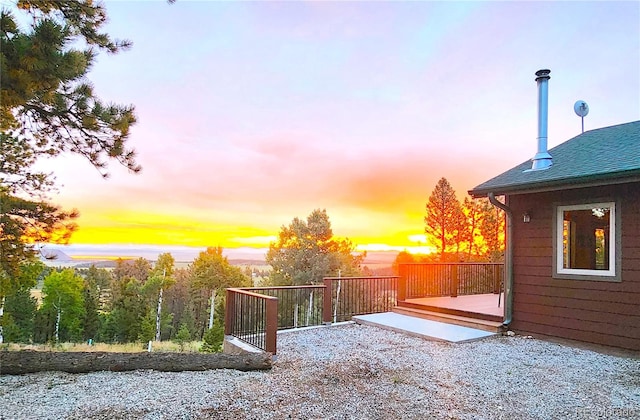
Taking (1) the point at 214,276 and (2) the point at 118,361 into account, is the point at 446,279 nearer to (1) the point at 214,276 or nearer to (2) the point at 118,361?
(2) the point at 118,361

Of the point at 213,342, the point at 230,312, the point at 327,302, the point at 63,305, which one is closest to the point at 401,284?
the point at 327,302

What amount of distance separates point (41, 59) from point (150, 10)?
12.6ft

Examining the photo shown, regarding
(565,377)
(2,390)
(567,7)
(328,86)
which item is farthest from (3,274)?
(567,7)

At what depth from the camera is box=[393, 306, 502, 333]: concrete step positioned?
6469mm

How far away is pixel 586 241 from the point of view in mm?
5668

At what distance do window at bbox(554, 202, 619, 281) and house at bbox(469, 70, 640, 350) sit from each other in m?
0.01

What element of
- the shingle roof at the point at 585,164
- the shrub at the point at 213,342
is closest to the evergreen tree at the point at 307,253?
the shrub at the point at 213,342

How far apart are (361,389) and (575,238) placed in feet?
13.9

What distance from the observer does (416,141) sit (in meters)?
10.8

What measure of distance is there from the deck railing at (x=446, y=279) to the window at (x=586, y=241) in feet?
10.4

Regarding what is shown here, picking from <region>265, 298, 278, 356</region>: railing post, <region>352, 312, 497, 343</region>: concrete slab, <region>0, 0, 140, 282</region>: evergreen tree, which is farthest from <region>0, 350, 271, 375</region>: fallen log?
<region>352, 312, 497, 343</region>: concrete slab

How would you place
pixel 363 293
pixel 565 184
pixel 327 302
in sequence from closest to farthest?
pixel 565 184 → pixel 327 302 → pixel 363 293

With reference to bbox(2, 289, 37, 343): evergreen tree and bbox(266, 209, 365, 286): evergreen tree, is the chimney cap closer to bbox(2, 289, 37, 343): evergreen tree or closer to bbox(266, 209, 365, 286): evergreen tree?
bbox(266, 209, 365, 286): evergreen tree

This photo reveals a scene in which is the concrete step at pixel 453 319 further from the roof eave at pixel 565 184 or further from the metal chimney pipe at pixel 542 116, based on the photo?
the metal chimney pipe at pixel 542 116
